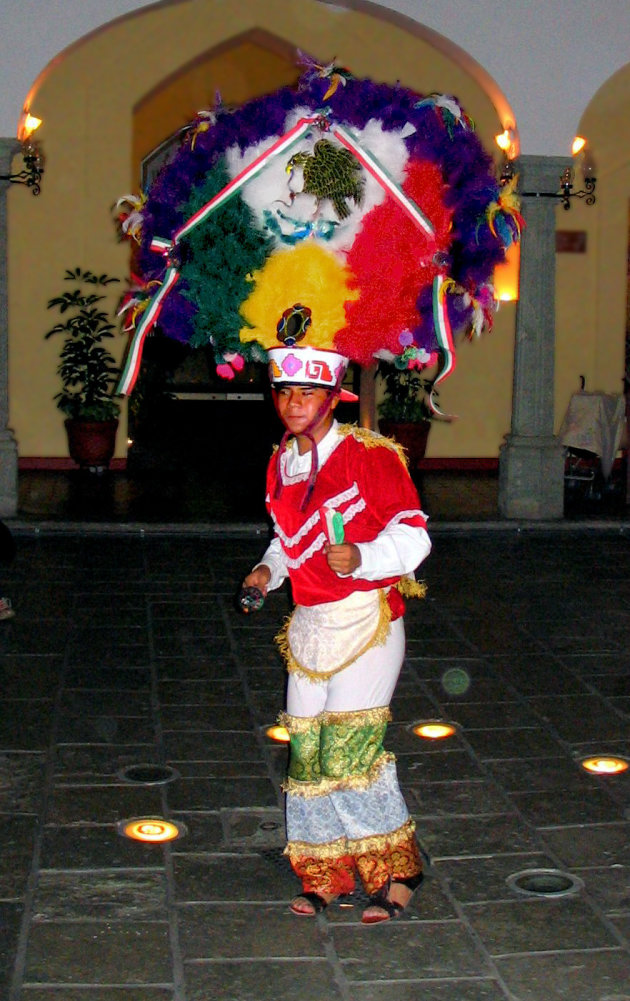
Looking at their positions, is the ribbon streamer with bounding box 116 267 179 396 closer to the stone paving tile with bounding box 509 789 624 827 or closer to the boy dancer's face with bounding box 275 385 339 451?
the boy dancer's face with bounding box 275 385 339 451

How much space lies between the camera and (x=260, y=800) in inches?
189

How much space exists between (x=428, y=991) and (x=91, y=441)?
10769 millimetres

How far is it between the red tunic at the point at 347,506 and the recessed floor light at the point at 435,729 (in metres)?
1.90

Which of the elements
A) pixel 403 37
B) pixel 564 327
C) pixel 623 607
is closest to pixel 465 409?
pixel 564 327

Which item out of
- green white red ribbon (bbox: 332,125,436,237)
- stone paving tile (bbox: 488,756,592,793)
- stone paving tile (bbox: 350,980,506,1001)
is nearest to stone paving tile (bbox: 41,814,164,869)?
stone paving tile (bbox: 350,980,506,1001)

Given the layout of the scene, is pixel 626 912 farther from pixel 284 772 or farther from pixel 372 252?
pixel 372 252

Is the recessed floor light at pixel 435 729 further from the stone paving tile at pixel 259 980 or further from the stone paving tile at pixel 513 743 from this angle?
the stone paving tile at pixel 259 980

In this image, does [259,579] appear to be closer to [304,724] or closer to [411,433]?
[304,724]

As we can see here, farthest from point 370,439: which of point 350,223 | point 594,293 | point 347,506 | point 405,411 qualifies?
point 594,293

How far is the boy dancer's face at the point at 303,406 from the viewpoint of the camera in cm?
371

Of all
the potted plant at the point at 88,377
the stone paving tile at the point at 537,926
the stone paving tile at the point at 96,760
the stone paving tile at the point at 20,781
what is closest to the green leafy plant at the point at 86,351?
the potted plant at the point at 88,377

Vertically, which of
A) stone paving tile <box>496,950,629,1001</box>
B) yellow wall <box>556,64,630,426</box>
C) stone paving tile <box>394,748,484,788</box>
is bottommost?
stone paving tile <box>496,950,629,1001</box>

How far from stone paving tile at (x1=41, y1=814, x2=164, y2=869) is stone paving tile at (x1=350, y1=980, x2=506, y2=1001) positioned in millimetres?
1013

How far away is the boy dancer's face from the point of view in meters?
3.71
